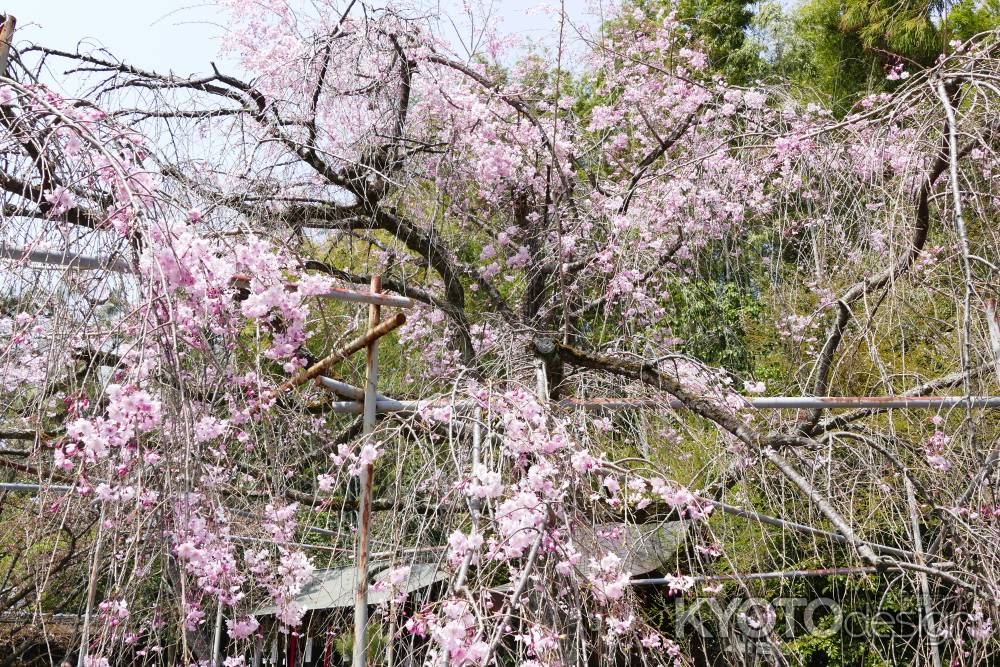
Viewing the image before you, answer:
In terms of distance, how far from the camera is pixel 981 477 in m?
1.88

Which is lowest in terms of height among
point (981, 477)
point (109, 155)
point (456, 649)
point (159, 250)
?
point (456, 649)

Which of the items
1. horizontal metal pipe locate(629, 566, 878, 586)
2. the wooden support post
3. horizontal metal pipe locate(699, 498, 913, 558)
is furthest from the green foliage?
the wooden support post

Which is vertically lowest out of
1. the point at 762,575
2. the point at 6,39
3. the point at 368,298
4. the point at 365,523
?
the point at 762,575

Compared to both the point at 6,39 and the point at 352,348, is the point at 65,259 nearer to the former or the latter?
the point at 6,39

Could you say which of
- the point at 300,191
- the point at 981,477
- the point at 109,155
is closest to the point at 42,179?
the point at 109,155

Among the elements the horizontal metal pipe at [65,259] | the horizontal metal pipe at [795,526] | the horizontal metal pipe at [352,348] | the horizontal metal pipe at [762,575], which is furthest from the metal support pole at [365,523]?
the horizontal metal pipe at [795,526]

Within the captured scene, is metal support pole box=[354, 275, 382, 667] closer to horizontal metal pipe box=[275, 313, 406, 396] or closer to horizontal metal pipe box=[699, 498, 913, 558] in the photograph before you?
horizontal metal pipe box=[275, 313, 406, 396]

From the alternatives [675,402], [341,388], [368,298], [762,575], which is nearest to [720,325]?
[675,402]

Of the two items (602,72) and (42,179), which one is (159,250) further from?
(602,72)

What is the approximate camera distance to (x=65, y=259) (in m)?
1.39

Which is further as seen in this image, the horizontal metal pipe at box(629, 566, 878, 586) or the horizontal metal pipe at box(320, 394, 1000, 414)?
the horizontal metal pipe at box(320, 394, 1000, 414)

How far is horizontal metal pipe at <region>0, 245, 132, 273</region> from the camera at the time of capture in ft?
4.34

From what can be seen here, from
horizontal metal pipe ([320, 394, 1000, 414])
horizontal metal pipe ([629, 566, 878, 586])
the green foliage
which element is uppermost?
the green foliage

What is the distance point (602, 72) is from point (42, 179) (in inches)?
168
